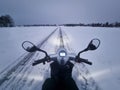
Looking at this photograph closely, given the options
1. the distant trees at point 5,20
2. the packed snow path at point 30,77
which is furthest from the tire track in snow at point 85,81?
the distant trees at point 5,20

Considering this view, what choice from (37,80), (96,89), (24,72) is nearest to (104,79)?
(96,89)

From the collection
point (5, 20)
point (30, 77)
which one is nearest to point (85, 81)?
point (30, 77)

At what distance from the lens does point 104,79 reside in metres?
6.96

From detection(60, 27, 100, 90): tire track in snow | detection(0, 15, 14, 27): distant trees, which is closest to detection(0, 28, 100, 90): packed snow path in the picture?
detection(60, 27, 100, 90): tire track in snow

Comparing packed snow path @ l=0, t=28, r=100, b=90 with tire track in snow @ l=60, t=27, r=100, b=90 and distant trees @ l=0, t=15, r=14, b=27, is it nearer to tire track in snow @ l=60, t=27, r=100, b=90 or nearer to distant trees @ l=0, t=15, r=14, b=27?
tire track in snow @ l=60, t=27, r=100, b=90

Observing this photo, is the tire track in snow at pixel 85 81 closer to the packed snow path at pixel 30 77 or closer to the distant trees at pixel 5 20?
the packed snow path at pixel 30 77

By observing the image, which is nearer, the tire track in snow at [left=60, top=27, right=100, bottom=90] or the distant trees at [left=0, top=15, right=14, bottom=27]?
the tire track in snow at [left=60, top=27, right=100, bottom=90]

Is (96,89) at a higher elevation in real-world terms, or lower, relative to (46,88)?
lower

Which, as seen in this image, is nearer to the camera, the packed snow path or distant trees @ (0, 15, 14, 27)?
the packed snow path

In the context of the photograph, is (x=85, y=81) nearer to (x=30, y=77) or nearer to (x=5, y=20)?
(x=30, y=77)

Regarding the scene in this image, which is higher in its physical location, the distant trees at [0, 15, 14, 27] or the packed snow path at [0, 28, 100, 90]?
the packed snow path at [0, 28, 100, 90]

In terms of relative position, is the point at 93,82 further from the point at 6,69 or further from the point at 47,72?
the point at 6,69

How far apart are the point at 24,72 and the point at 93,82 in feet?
7.37

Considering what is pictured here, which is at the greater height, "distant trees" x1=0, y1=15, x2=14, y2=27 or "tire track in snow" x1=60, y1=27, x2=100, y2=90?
"tire track in snow" x1=60, y1=27, x2=100, y2=90
